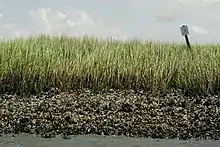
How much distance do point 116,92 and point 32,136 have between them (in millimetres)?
3744

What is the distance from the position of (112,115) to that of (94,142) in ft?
6.95

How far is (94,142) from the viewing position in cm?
956

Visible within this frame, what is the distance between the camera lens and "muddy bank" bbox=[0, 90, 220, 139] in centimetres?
1075

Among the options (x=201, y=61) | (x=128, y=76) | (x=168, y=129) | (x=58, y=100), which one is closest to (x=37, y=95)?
(x=58, y=100)

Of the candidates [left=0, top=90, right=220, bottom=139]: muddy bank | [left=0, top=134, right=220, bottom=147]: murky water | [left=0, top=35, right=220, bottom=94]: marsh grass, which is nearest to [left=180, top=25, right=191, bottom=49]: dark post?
[left=0, top=35, right=220, bottom=94]: marsh grass

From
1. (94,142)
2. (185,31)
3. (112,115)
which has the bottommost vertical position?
(94,142)

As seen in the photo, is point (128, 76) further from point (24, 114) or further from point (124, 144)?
point (124, 144)

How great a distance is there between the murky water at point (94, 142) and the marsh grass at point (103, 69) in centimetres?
363

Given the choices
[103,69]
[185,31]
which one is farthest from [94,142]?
[185,31]

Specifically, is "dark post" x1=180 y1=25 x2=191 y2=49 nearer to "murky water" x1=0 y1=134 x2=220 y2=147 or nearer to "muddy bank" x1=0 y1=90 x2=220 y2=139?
"muddy bank" x1=0 y1=90 x2=220 y2=139

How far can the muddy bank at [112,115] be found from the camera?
10.8 m

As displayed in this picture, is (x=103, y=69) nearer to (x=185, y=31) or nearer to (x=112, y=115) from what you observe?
(x=112, y=115)

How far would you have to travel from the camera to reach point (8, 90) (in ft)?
44.6

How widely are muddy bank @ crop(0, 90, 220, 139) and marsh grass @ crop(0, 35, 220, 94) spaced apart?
0.59 m
